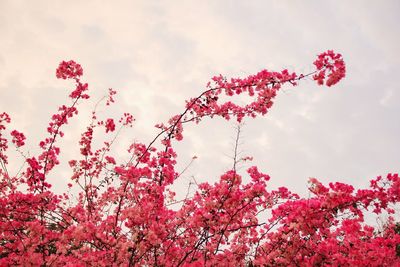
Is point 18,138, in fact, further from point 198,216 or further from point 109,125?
point 198,216

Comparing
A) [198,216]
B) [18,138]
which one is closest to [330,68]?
[198,216]

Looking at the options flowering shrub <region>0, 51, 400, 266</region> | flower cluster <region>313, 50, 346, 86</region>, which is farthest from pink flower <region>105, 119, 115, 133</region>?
flower cluster <region>313, 50, 346, 86</region>

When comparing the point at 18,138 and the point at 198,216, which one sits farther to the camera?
the point at 18,138

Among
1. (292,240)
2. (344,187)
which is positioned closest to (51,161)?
(292,240)

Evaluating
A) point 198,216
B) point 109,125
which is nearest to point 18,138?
point 109,125

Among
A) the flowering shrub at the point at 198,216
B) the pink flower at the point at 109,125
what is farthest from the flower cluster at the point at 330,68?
the pink flower at the point at 109,125

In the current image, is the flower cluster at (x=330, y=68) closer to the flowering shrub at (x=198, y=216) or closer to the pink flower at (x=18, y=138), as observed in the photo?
the flowering shrub at (x=198, y=216)

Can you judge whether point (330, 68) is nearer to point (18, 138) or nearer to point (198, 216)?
point (198, 216)

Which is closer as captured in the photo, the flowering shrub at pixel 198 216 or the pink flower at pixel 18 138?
the flowering shrub at pixel 198 216

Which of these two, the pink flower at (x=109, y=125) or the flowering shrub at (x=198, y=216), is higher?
the pink flower at (x=109, y=125)

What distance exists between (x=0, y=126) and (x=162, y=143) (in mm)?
4604

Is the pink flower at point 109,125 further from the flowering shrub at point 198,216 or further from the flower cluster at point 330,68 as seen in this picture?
the flower cluster at point 330,68

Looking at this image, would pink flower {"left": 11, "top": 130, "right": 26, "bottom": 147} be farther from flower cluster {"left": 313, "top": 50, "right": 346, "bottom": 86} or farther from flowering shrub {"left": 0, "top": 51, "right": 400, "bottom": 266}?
flower cluster {"left": 313, "top": 50, "right": 346, "bottom": 86}

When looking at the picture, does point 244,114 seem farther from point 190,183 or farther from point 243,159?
point 190,183
